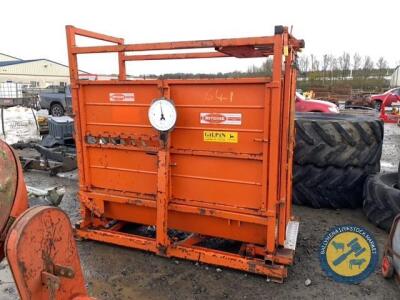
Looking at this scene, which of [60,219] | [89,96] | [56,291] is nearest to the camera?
[56,291]

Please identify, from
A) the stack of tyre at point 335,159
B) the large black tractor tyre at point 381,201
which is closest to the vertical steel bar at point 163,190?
the stack of tyre at point 335,159

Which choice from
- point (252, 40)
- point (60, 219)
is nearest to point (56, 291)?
point (60, 219)

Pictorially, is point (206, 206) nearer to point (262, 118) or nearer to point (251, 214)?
point (251, 214)

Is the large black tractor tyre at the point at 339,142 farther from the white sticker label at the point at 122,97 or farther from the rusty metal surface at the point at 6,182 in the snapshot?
the rusty metal surface at the point at 6,182

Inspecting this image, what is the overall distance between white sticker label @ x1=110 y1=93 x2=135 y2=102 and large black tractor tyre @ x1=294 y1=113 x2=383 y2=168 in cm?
221

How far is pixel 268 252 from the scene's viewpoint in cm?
308

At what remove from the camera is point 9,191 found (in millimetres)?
1751

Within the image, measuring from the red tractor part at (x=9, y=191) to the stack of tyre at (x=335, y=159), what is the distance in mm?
3471

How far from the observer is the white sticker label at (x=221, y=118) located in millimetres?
3021

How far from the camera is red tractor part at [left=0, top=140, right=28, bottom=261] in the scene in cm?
172

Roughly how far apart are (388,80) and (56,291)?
130 ft

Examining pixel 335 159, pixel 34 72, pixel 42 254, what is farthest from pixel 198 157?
pixel 34 72

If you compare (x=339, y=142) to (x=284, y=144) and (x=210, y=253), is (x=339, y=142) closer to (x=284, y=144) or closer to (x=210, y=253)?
(x=284, y=144)

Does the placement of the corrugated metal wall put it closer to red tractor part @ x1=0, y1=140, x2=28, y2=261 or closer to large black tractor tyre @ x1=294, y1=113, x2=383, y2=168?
large black tractor tyre @ x1=294, y1=113, x2=383, y2=168
